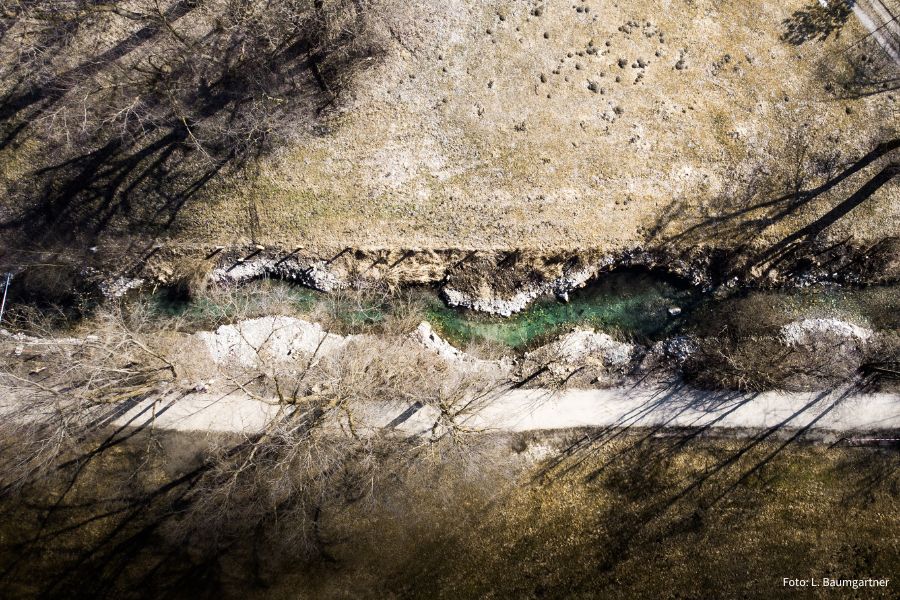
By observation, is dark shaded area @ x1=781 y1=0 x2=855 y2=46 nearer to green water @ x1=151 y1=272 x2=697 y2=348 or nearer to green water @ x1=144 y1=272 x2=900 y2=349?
green water @ x1=144 y1=272 x2=900 y2=349

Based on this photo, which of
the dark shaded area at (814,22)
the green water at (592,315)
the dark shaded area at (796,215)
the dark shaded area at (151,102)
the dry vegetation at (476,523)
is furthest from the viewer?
the dark shaded area at (814,22)

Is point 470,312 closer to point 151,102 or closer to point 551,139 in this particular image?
point 551,139

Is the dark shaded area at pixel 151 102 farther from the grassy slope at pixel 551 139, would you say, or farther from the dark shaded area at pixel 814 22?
the dark shaded area at pixel 814 22

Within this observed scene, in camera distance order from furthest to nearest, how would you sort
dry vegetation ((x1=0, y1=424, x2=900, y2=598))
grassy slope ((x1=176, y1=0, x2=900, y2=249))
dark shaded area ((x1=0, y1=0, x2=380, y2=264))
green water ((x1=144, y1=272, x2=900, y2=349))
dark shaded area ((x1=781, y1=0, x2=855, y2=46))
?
dark shaded area ((x1=781, y1=0, x2=855, y2=46)), green water ((x1=144, y1=272, x2=900, y2=349)), grassy slope ((x1=176, y1=0, x2=900, y2=249)), dark shaded area ((x1=0, y1=0, x2=380, y2=264)), dry vegetation ((x1=0, y1=424, x2=900, y2=598))

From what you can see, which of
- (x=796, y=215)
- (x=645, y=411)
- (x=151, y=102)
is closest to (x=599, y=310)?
(x=645, y=411)

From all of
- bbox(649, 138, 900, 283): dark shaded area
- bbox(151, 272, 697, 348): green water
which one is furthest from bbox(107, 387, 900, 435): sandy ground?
bbox(649, 138, 900, 283): dark shaded area

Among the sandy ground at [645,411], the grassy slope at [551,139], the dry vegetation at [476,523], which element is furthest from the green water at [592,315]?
the dry vegetation at [476,523]

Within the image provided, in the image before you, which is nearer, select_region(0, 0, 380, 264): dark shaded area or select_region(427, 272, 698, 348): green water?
select_region(0, 0, 380, 264): dark shaded area

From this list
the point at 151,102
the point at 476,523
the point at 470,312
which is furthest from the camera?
the point at 470,312
